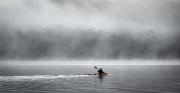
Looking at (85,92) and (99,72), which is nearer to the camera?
(85,92)

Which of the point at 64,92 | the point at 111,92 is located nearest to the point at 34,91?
the point at 64,92

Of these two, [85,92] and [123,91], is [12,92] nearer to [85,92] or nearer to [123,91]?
[85,92]

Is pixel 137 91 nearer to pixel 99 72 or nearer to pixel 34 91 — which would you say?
pixel 34 91

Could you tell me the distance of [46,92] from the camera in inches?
2749

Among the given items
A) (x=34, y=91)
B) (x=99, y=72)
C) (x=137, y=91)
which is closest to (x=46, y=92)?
(x=34, y=91)

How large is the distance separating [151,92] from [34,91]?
29.4 m

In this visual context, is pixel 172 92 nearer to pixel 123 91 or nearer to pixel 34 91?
pixel 123 91

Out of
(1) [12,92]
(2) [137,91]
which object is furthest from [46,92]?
(2) [137,91]

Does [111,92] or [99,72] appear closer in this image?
[111,92]

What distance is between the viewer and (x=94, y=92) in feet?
232

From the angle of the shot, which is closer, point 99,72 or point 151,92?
point 151,92

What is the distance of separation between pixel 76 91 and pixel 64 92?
3.69 m

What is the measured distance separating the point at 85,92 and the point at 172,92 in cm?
2168

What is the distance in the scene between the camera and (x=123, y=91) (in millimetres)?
72438
